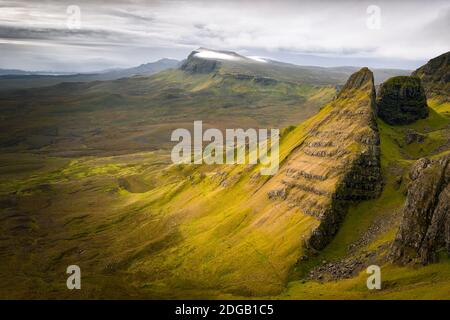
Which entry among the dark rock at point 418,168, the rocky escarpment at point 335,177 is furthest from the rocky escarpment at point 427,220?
→ the rocky escarpment at point 335,177

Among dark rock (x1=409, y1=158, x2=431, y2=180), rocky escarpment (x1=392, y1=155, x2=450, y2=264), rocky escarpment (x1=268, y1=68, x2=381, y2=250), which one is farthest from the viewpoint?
rocky escarpment (x1=268, y1=68, x2=381, y2=250)

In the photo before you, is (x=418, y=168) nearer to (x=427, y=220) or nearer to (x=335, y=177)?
(x=335, y=177)

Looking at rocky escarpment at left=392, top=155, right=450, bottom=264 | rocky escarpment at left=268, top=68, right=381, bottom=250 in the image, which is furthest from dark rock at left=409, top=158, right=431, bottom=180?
rocky escarpment at left=392, top=155, right=450, bottom=264

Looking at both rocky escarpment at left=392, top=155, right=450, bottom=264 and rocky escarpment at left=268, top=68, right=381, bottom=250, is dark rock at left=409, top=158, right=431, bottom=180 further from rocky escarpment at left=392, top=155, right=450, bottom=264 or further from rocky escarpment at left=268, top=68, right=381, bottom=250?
rocky escarpment at left=392, top=155, right=450, bottom=264

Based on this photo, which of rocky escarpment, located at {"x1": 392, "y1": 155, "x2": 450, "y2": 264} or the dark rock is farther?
the dark rock

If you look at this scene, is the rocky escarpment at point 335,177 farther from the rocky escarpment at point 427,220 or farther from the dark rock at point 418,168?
the rocky escarpment at point 427,220

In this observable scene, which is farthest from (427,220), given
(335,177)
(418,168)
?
(335,177)
